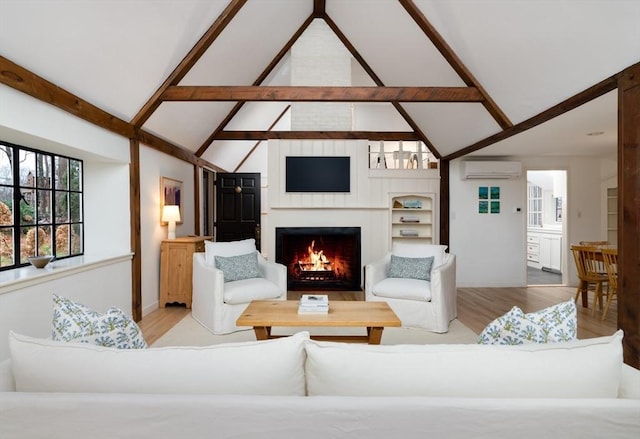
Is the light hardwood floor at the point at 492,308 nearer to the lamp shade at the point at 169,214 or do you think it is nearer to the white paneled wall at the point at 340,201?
the white paneled wall at the point at 340,201

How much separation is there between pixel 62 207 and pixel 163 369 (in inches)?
132

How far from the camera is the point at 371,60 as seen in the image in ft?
16.8

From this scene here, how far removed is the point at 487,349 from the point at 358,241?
4553mm

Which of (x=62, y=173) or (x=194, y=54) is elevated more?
(x=194, y=54)

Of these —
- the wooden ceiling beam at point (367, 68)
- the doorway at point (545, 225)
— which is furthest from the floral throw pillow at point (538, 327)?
the doorway at point (545, 225)

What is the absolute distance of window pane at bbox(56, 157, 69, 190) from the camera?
3.49 metres

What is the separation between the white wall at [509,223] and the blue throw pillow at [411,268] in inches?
89.5

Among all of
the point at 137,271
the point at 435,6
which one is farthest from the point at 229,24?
the point at 137,271

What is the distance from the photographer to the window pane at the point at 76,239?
374cm

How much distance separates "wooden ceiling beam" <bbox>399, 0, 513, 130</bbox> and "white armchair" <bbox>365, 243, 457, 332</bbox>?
5.59 feet

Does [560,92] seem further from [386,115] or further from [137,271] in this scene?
[137,271]

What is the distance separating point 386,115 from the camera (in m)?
6.84

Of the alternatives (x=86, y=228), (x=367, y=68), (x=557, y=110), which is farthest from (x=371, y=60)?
(x=86, y=228)

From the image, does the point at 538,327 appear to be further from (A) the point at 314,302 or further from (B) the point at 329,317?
(A) the point at 314,302
